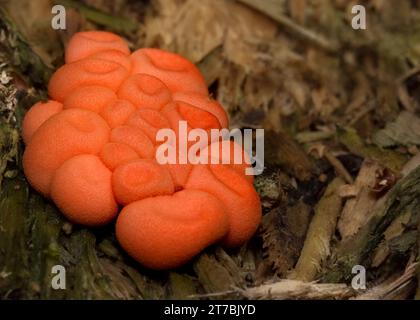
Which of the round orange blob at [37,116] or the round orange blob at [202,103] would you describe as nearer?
the round orange blob at [37,116]

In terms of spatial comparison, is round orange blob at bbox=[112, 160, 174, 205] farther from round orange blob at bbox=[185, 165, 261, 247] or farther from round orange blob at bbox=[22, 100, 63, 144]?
round orange blob at bbox=[22, 100, 63, 144]

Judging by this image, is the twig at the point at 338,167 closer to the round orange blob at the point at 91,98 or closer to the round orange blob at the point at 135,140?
the round orange blob at the point at 135,140

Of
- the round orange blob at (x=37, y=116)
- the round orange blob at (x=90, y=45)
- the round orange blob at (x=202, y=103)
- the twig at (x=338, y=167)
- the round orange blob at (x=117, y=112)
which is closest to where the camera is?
the round orange blob at (x=117, y=112)

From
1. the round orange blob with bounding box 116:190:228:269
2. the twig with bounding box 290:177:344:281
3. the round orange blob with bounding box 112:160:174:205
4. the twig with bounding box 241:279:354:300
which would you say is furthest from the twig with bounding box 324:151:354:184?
the round orange blob with bounding box 112:160:174:205

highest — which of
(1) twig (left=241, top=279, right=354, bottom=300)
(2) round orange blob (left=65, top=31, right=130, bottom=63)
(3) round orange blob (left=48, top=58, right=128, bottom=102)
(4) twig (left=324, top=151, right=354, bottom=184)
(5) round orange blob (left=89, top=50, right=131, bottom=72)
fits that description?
(2) round orange blob (left=65, top=31, right=130, bottom=63)

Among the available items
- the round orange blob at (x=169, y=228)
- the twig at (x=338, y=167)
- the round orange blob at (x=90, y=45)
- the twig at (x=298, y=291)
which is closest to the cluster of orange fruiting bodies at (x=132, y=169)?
the round orange blob at (x=169, y=228)

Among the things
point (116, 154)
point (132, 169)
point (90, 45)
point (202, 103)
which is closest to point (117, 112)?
point (116, 154)
